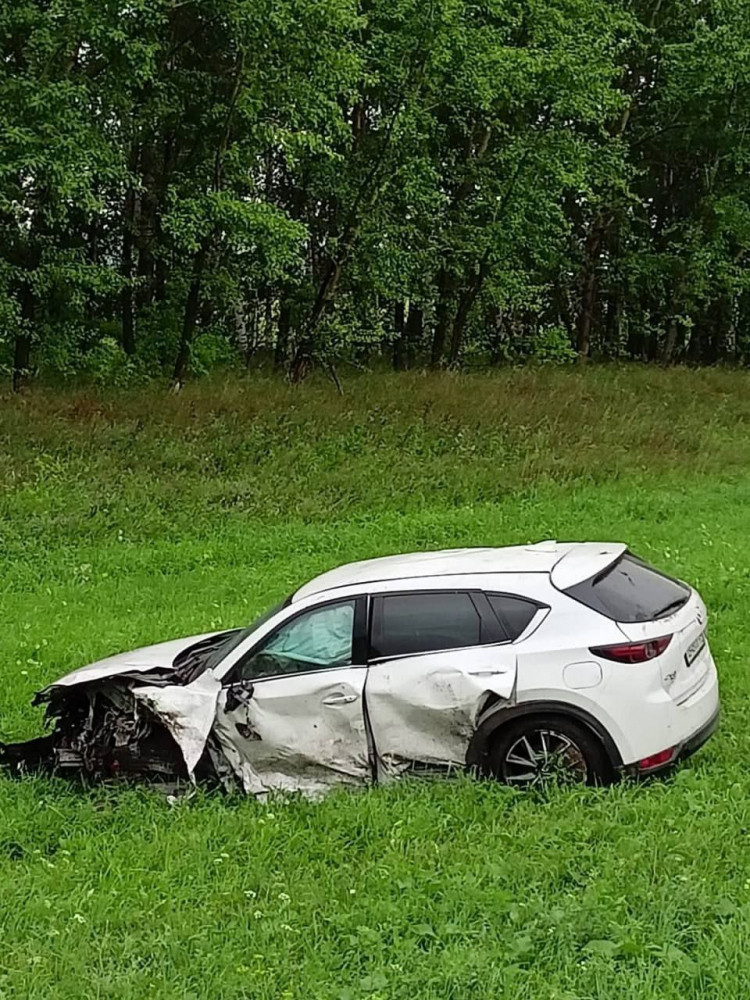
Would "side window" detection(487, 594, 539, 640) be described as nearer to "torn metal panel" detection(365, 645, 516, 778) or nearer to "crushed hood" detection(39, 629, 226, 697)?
"torn metal panel" detection(365, 645, 516, 778)

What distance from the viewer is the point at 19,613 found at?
10.4 metres

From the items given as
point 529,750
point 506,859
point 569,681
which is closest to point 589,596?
point 569,681

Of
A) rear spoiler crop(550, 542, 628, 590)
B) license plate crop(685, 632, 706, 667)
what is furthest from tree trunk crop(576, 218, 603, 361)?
license plate crop(685, 632, 706, 667)

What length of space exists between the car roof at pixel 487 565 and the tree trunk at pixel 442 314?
696 inches

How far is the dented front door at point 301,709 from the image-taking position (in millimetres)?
5898

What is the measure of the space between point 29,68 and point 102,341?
5378mm

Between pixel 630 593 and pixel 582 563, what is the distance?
14.7 inches

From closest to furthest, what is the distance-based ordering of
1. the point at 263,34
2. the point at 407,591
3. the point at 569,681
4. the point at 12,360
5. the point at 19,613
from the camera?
the point at 569,681 < the point at 407,591 < the point at 19,613 < the point at 263,34 < the point at 12,360

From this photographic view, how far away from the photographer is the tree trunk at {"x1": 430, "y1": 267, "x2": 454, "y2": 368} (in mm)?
24547

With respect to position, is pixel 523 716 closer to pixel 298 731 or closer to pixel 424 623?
pixel 424 623

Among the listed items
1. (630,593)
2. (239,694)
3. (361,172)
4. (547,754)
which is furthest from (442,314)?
(547,754)

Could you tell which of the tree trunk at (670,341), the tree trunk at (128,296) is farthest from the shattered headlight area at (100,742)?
the tree trunk at (670,341)

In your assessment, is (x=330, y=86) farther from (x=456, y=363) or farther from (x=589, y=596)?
(x=589, y=596)

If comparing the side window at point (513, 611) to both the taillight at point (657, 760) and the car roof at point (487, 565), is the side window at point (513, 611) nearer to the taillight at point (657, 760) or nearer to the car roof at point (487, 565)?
the car roof at point (487, 565)
